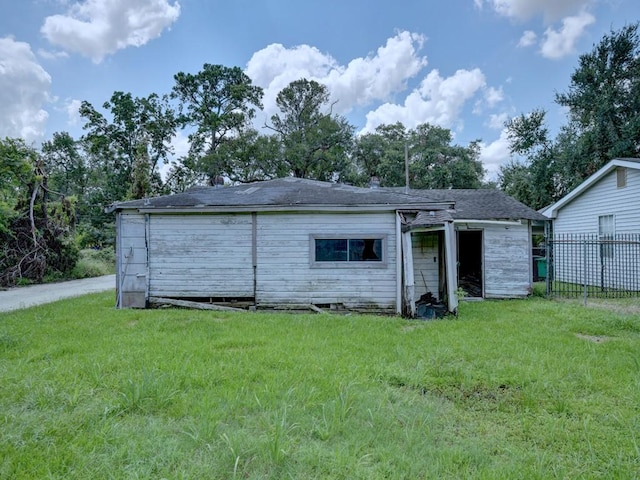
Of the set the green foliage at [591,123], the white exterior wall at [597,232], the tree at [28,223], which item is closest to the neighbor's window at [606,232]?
the white exterior wall at [597,232]

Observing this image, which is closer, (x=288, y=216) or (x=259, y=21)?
(x=288, y=216)

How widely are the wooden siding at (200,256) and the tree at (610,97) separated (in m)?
19.3

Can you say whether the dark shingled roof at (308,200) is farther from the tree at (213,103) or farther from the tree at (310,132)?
the tree at (213,103)

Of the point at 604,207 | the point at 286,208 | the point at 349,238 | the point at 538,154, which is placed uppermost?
the point at 538,154

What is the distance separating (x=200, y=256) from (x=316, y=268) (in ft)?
9.73

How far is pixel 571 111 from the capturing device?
20141mm

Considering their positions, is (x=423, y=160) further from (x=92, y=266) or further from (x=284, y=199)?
(x=92, y=266)

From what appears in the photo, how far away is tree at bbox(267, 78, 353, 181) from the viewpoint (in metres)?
25.8

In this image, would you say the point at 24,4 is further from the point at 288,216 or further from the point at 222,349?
the point at 222,349

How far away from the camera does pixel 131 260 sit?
29.1 ft

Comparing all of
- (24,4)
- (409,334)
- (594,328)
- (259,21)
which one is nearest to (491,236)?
(594,328)

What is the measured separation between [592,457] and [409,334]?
3.59 m

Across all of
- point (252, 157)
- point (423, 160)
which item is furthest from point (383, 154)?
point (252, 157)

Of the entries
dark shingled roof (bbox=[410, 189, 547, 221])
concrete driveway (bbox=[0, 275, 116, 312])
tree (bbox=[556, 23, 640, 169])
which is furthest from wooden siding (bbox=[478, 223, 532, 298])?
concrete driveway (bbox=[0, 275, 116, 312])
